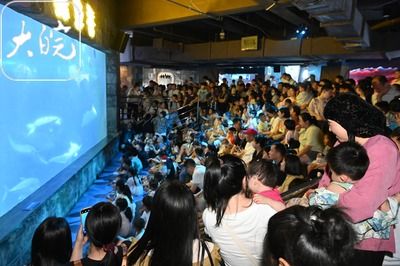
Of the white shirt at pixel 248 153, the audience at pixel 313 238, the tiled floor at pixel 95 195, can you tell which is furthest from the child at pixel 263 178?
the tiled floor at pixel 95 195

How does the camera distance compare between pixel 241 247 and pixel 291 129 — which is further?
pixel 291 129

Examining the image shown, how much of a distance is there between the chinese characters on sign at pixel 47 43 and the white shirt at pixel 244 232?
3858 millimetres

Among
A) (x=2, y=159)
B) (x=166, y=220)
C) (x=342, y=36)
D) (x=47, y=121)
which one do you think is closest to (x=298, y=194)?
(x=166, y=220)

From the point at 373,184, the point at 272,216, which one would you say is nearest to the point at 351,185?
the point at 373,184

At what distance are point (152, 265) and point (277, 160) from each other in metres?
2.73

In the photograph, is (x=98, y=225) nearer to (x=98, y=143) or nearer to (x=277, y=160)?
(x=277, y=160)

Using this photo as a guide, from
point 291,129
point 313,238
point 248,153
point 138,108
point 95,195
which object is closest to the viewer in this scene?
point 313,238

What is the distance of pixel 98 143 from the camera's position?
8.55 meters

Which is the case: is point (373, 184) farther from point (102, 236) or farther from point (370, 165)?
point (102, 236)

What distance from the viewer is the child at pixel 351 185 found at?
1437 millimetres

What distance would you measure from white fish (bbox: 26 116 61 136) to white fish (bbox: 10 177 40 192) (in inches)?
29.0

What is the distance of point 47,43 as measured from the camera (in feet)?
17.5

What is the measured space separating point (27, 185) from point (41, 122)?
1.10m

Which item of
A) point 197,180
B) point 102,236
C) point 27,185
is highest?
point 102,236
